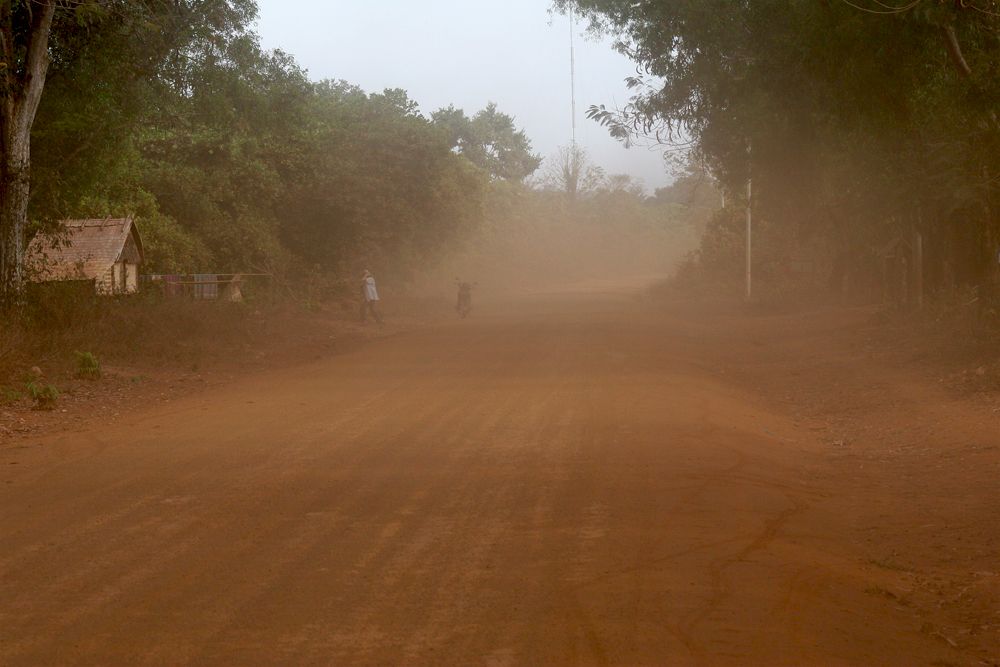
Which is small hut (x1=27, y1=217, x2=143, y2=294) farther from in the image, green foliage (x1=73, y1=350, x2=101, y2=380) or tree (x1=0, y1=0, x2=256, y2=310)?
green foliage (x1=73, y1=350, x2=101, y2=380)

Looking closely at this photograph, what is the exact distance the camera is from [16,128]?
17.8 metres

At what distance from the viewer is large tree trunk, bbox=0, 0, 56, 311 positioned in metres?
17.7

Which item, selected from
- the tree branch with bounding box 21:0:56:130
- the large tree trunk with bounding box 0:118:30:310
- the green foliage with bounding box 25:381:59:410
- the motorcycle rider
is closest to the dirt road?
the green foliage with bounding box 25:381:59:410

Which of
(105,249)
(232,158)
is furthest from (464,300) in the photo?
(105,249)

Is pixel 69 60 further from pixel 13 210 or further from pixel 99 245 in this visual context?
pixel 99 245

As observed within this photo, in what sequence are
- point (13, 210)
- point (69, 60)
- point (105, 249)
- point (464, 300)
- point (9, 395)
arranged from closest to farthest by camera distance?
point (9, 395) < point (13, 210) < point (69, 60) < point (105, 249) < point (464, 300)

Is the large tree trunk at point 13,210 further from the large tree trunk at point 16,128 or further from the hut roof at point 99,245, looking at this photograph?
the hut roof at point 99,245

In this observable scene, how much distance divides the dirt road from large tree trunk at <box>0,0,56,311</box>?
18.3ft

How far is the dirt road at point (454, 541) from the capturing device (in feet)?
17.3

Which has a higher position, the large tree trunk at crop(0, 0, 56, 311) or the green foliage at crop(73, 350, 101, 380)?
the large tree trunk at crop(0, 0, 56, 311)

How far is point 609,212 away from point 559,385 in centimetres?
11201

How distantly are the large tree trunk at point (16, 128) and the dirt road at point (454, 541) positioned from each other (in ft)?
18.3

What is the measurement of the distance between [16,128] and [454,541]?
14.0m

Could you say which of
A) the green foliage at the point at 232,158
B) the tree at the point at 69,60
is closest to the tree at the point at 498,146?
the green foliage at the point at 232,158
